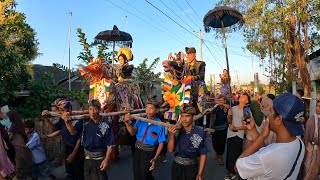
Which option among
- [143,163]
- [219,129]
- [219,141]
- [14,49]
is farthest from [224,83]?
[14,49]

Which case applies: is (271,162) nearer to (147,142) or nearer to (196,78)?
(147,142)

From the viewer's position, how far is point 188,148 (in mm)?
4188

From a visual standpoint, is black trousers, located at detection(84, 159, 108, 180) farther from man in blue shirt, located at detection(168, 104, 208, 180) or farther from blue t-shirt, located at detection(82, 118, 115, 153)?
man in blue shirt, located at detection(168, 104, 208, 180)

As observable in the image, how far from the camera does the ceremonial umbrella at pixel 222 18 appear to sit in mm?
6793

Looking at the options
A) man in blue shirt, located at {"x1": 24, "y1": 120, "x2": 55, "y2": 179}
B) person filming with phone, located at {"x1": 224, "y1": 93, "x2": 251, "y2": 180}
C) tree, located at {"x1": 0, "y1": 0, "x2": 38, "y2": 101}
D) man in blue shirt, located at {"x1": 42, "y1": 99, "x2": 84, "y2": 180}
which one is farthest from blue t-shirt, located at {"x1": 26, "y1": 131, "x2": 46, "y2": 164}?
tree, located at {"x1": 0, "y1": 0, "x2": 38, "y2": 101}

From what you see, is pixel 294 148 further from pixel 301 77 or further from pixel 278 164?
pixel 301 77

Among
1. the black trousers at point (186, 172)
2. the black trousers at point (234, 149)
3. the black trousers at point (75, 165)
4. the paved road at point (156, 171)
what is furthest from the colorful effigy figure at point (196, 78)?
the black trousers at point (75, 165)

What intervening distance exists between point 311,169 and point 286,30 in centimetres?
1020

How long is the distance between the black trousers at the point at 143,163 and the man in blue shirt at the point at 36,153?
7.46ft

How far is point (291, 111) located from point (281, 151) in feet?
0.91

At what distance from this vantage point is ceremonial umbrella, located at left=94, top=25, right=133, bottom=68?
315 inches

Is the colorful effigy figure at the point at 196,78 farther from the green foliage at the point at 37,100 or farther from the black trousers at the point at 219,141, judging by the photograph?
the green foliage at the point at 37,100

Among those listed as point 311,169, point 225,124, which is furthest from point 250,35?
point 311,169

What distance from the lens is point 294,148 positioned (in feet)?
7.41
